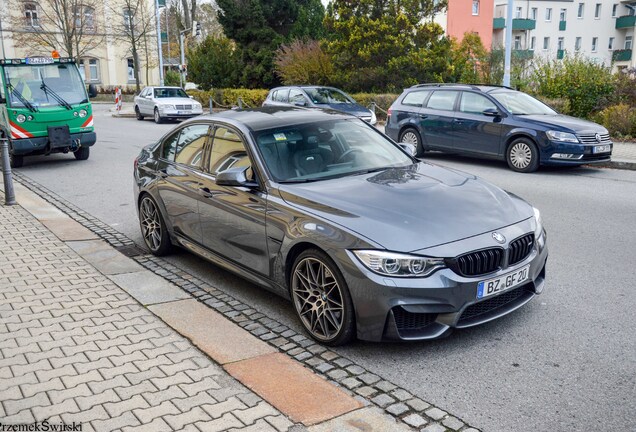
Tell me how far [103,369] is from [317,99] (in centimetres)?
1695

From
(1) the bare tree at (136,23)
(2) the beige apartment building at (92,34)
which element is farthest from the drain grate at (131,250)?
(1) the bare tree at (136,23)

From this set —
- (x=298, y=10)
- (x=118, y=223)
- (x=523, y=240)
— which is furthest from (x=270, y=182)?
(x=298, y=10)

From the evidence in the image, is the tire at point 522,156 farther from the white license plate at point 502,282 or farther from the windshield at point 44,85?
the windshield at point 44,85

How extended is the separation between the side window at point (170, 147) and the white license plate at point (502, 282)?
378 cm

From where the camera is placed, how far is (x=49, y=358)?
14.2 feet

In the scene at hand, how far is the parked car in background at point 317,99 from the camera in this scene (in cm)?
1998

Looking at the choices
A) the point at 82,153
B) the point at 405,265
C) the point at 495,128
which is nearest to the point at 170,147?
the point at 405,265

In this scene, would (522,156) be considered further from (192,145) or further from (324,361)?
(324,361)

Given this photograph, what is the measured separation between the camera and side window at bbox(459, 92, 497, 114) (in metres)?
13.2

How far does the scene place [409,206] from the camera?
4.56 metres

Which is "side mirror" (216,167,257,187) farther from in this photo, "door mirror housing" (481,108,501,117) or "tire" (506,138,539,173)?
"door mirror housing" (481,108,501,117)

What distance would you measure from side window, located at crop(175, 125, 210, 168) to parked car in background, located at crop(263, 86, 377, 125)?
1343 cm

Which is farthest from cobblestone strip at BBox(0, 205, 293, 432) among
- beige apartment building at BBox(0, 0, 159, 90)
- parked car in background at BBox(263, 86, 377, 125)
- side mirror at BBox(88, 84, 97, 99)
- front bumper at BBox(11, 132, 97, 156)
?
beige apartment building at BBox(0, 0, 159, 90)

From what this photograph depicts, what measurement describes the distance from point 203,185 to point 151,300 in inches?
45.9
